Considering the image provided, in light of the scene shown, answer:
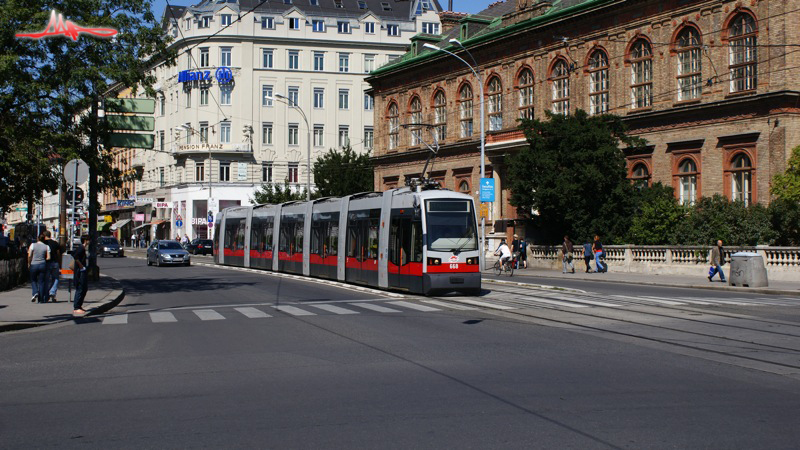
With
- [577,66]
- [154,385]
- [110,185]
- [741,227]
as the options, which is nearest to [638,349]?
[154,385]

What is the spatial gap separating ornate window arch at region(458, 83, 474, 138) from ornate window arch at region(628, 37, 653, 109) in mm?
14116

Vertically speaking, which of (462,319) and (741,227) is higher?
(741,227)

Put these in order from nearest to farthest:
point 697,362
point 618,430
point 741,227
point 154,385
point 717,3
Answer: point 618,430, point 154,385, point 697,362, point 741,227, point 717,3

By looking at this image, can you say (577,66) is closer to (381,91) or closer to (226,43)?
(381,91)

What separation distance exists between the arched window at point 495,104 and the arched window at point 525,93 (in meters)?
1.81

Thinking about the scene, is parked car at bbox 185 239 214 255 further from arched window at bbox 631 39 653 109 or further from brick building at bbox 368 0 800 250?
arched window at bbox 631 39 653 109

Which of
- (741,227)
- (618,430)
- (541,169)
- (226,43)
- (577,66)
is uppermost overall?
(226,43)

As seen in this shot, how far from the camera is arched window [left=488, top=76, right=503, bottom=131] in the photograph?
186 feet

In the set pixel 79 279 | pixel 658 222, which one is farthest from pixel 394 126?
pixel 79 279

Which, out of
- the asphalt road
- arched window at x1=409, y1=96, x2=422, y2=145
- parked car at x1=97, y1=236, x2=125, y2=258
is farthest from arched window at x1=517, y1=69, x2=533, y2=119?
the asphalt road

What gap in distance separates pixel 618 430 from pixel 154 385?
5327mm

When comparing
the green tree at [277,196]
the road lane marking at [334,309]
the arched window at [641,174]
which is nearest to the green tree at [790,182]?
the arched window at [641,174]

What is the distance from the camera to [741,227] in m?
36.7

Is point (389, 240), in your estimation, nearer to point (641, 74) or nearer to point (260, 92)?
point (641, 74)
